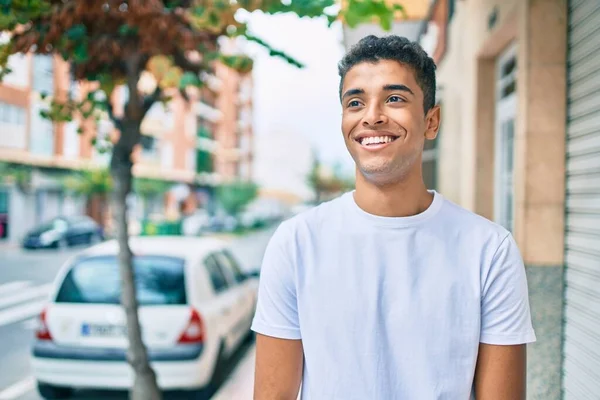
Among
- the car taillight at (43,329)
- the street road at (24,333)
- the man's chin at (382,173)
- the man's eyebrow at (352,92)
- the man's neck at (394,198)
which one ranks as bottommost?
the street road at (24,333)

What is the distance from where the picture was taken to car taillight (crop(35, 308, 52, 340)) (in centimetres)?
554

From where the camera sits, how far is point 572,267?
4.00 m

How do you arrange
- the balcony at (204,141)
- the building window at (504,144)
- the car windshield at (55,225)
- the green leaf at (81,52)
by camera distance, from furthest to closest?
the balcony at (204,141), the car windshield at (55,225), the building window at (504,144), the green leaf at (81,52)

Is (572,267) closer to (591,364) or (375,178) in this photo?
(591,364)

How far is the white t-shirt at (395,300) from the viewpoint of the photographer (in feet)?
5.02

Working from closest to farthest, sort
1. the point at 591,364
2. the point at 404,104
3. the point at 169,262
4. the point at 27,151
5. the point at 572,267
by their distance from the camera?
1. the point at 404,104
2. the point at 591,364
3. the point at 572,267
4. the point at 169,262
5. the point at 27,151

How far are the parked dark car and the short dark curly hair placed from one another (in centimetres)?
2191

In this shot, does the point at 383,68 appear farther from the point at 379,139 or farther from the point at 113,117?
the point at 113,117

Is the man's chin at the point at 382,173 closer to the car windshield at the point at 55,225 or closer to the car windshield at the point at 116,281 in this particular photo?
the car windshield at the point at 116,281

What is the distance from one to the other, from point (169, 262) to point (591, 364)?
12.4ft

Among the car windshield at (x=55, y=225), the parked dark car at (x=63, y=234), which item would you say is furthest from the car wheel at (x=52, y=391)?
the car windshield at (x=55, y=225)

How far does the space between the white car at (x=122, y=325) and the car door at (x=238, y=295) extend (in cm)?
70

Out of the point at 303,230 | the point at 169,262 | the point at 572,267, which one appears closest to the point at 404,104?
the point at 303,230

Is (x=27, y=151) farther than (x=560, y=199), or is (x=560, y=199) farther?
(x=27, y=151)
